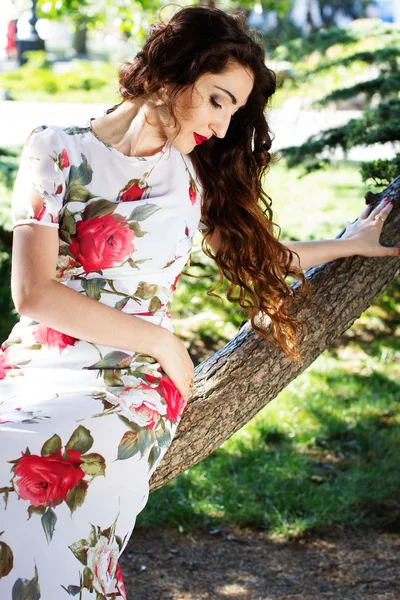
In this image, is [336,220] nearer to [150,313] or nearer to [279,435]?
[279,435]

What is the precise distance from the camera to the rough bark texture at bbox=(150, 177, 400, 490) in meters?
2.55

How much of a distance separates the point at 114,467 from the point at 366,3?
114 ft

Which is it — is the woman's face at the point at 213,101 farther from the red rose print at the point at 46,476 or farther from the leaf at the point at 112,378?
the red rose print at the point at 46,476

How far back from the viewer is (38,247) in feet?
6.79

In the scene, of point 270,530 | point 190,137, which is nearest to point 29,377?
point 190,137

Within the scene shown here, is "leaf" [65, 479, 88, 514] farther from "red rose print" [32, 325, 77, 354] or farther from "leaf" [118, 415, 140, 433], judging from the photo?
"red rose print" [32, 325, 77, 354]

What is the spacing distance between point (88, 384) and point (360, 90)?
10.0 ft

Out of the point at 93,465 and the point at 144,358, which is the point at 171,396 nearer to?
the point at 144,358

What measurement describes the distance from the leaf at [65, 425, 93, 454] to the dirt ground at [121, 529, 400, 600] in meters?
1.46

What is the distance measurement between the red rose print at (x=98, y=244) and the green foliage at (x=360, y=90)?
1342 millimetres

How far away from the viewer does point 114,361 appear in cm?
218

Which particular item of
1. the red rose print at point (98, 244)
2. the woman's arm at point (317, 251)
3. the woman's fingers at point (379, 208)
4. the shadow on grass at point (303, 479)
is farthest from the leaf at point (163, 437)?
the shadow on grass at point (303, 479)

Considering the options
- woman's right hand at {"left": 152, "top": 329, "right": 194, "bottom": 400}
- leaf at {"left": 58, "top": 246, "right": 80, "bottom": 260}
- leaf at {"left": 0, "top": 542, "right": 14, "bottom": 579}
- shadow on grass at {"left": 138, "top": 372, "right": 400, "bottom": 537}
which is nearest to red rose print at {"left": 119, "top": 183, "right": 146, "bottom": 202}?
leaf at {"left": 58, "top": 246, "right": 80, "bottom": 260}

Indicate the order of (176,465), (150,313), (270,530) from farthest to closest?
(270,530)
(176,465)
(150,313)
